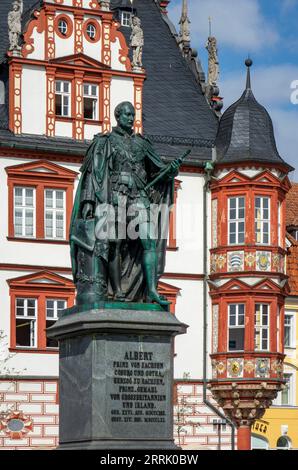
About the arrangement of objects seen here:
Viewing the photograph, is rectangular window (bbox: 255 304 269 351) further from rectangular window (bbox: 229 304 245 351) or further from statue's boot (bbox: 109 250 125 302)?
statue's boot (bbox: 109 250 125 302)

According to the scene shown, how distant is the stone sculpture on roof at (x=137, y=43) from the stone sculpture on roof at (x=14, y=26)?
12.5 feet

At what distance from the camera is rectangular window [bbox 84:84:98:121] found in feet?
172

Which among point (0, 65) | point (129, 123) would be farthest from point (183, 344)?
point (129, 123)

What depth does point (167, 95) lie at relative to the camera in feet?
184

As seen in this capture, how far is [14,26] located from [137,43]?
408cm

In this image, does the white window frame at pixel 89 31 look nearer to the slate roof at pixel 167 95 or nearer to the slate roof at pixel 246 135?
the slate roof at pixel 167 95

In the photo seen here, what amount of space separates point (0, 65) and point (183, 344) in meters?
9.79

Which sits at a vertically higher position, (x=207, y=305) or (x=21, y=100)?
(x=21, y=100)

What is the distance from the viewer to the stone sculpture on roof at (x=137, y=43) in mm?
53344

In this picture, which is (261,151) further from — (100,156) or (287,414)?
(100,156)

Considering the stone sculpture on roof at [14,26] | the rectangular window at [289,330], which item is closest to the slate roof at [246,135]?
the stone sculpture on roof at [14,26]

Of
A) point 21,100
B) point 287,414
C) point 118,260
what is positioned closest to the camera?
point 118,260

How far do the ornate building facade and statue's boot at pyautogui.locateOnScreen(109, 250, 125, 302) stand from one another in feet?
80.0

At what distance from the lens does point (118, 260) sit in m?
26.1
